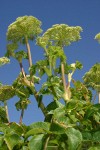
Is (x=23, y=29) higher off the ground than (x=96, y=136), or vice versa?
(x=23, y=29)

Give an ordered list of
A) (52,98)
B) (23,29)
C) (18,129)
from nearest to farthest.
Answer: (18,129)
(52,98)
(23,29)

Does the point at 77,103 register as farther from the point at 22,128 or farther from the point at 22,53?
the point at 22,53

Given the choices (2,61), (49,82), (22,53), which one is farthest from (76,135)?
(2,61)

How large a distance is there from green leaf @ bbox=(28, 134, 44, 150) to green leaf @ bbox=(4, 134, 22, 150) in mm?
319

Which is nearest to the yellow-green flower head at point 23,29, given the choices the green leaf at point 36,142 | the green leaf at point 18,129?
the green leaf at point 18,129

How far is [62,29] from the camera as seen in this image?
8797 millimetres

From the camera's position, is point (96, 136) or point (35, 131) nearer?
point (35, 131)

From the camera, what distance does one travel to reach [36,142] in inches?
150

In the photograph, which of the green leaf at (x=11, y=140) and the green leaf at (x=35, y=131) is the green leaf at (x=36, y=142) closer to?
the green leaf at (x=35, y=131)

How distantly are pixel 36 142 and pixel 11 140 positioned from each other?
1.31 ft

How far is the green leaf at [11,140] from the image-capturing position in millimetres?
4043

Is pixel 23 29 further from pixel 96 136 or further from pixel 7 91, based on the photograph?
pixel 96 136

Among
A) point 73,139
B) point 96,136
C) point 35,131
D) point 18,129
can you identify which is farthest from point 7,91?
point 73,139

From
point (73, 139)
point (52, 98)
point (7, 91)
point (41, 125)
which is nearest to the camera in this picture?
point (73, 139)
